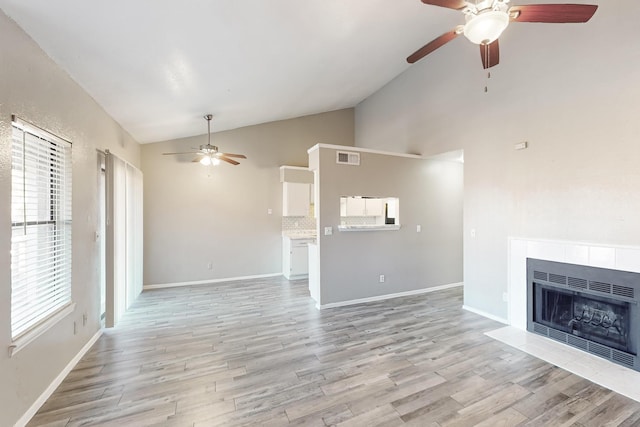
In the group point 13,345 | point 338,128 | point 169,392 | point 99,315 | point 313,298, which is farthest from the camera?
point 338,128

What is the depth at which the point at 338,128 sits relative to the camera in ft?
23.3

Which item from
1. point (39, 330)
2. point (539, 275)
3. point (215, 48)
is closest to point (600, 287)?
point (539, 275)

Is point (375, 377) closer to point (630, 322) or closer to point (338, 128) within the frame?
point (630, 322)

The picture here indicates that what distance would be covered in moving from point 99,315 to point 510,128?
5753mm

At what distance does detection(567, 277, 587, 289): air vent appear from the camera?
2.98 metres

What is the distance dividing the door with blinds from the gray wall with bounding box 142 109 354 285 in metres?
0.59

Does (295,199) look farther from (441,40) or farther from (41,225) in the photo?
(441,40)

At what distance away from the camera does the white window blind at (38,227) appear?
1960mm

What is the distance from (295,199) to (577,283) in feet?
15.8

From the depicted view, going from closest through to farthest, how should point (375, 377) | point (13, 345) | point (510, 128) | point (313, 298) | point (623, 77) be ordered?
point (13, 345)
point (375, 377)
point (623, 77)
point (510, 128)
point (313, 298)

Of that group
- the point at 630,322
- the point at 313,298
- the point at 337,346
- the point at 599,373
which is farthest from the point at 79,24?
the point at 630,322

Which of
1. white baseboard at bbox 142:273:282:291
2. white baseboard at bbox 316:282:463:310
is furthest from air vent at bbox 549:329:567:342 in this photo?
white baseboard at bbox 142:273:282:291

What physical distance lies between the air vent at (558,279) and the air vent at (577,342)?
1.92 feet

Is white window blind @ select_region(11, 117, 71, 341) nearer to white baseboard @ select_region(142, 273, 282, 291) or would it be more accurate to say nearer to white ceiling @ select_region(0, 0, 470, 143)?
white ceiling @ select_region(0, 0, 470, 143)
